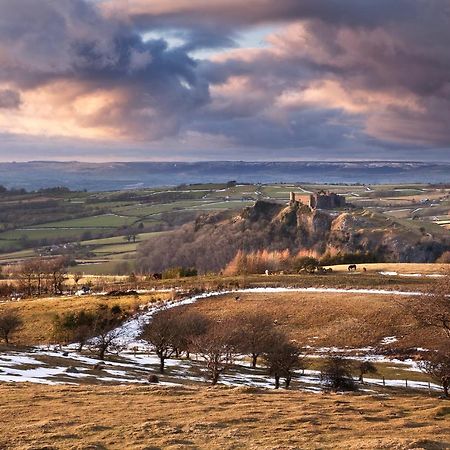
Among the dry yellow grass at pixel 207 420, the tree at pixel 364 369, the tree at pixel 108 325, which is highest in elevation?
the dry yellow grass at pixel 207 420

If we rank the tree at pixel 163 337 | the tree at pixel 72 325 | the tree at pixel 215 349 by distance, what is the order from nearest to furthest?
the tree at pixel 215 349 → the tree at pixel 163 337 → the tree at pixel 72 325

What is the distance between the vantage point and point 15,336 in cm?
9019

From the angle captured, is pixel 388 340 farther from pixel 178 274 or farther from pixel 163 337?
pixel 178 274

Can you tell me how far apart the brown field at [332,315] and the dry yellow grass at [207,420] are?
1574 inches

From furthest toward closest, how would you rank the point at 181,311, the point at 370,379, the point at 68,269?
the point at 68,269
the point at 181,311
the point at 370,379

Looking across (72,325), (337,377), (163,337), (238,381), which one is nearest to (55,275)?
(72,325)

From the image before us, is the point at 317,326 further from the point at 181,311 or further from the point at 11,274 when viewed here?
the point at 11,274

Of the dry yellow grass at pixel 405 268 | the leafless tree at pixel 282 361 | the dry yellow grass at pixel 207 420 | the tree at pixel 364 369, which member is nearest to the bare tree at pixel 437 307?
the dry yellow grass at pixel 207 420

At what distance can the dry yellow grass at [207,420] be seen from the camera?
27.2 meters

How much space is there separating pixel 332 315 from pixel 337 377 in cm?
3391

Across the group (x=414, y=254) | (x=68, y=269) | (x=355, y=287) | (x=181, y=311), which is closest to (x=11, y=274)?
(x=68, y=269)

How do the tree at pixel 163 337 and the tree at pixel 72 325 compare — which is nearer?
the tree at pixel 163 337

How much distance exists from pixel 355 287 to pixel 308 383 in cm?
4711

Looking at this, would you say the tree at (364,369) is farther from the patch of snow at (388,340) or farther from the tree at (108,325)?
the tree at (108,325)
